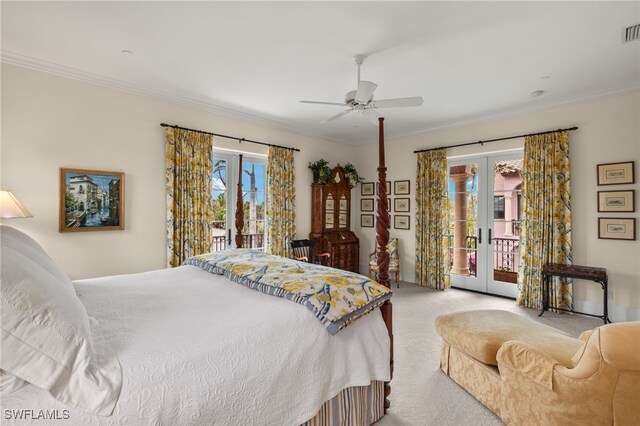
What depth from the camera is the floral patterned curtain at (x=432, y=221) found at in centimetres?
517

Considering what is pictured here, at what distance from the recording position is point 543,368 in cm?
165

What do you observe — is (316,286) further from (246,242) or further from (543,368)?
(246,242)

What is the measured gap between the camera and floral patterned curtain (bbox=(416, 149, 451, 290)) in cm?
517

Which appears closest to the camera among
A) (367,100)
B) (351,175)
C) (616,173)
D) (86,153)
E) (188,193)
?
(367,100)

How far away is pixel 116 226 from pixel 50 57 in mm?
1775

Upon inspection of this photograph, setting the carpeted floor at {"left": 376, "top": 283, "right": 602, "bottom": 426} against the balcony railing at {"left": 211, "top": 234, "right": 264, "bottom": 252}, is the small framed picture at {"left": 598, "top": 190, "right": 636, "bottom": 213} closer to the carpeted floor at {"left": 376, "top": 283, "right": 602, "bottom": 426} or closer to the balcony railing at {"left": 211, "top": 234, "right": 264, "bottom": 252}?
the carpeted floor at {"left": 376, "top": 283, "right": 602, "bottom": 426}

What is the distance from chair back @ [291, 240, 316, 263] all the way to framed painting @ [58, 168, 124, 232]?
2577 mm

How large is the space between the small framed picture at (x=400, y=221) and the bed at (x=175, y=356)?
13.1 feet

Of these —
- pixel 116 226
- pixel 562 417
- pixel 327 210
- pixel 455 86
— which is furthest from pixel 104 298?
pixel 327 210

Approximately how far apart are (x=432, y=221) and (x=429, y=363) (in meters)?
2.97

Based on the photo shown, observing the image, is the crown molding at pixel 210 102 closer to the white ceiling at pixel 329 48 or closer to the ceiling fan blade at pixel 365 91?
the white ceiling at pixel 329 48

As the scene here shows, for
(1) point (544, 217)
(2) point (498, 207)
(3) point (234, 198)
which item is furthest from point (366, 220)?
(1) point (544, 217)

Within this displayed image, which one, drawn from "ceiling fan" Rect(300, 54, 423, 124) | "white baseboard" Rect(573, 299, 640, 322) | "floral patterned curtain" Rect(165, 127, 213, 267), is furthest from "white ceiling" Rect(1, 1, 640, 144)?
"white baseboard" Rect(573, 299, 640, 322)

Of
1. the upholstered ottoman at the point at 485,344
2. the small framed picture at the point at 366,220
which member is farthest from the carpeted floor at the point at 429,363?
the small framed picture at the point at 366,220
